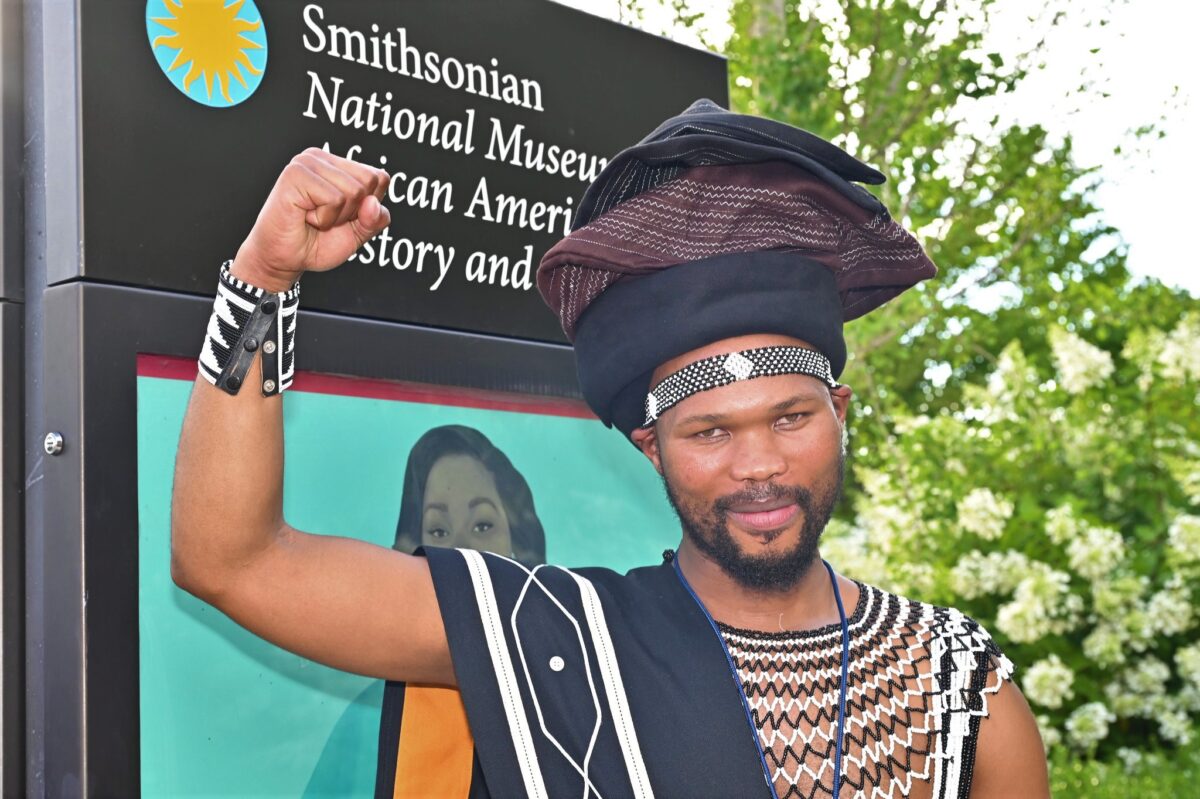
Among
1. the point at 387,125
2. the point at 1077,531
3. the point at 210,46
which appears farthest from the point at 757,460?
the point at 1077,531

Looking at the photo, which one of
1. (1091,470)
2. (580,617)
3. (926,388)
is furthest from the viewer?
(926,388)

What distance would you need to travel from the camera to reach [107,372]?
2.16 m

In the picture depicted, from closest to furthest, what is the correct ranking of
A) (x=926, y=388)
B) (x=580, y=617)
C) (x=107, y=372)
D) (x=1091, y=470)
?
1. (x=107, y=372)
2. (x=580, y=617)
3. (x=1091, y=470)
4. (x=926, y=388)

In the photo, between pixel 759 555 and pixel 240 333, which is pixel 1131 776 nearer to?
pixel 759 555

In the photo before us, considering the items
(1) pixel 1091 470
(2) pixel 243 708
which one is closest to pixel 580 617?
(2) pixel 243 708

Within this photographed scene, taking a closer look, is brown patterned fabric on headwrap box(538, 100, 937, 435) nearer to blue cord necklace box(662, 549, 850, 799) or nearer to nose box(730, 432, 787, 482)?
nose box(730, 432, 787, 482)

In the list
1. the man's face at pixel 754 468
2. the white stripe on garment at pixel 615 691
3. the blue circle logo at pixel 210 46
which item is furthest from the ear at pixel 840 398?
the blue circle logo at pixel 210 46

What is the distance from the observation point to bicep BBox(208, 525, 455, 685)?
78.3 inches

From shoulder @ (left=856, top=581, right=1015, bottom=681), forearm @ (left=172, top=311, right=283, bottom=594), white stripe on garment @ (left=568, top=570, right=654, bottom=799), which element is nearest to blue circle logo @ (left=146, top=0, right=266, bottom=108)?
forearm @ (left=172, top=311, right=283, bottom=594)

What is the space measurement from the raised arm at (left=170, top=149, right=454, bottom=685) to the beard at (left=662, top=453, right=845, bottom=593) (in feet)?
1.87

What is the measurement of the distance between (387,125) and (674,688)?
47.3 inches

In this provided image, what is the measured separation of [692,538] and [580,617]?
0.24 meters

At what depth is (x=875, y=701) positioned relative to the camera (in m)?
2.39

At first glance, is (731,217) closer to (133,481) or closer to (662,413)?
(662,413)
